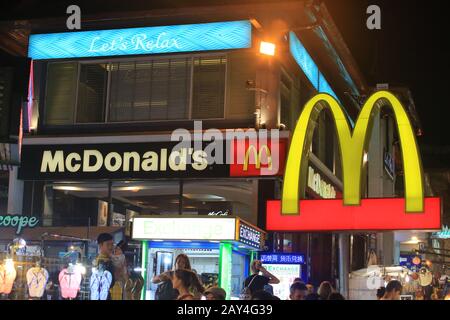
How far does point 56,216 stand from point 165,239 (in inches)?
248

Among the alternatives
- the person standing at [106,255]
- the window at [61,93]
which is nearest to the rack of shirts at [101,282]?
the person standing at [106,255]

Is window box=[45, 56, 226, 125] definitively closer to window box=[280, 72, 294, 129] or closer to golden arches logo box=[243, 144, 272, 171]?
golden arches logo box=[243, 144, 272, 171]

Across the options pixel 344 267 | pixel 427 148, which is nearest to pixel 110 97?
pixel 344 267

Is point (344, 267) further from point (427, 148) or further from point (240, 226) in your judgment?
point (427, 148)

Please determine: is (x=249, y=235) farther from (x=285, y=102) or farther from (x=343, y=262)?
(x=343, y=262)

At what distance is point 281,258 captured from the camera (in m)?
17.0

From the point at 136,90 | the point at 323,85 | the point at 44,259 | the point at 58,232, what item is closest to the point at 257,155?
the point at 136,90

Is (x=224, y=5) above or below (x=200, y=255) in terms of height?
above

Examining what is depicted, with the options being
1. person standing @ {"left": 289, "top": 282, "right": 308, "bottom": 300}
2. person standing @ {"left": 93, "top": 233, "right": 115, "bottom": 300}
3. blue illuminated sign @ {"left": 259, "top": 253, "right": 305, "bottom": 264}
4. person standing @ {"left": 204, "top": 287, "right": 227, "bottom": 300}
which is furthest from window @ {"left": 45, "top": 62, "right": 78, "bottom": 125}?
person standing @ {"left": 204, "top": 287, "right": 227, "bottom": 300}

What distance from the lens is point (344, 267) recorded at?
21.5 metres

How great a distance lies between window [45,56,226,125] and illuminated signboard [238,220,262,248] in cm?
406

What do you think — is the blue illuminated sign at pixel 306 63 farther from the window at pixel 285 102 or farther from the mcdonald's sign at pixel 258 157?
the mcdonald's sign at pixel 258 157

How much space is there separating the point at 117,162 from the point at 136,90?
2179mm
